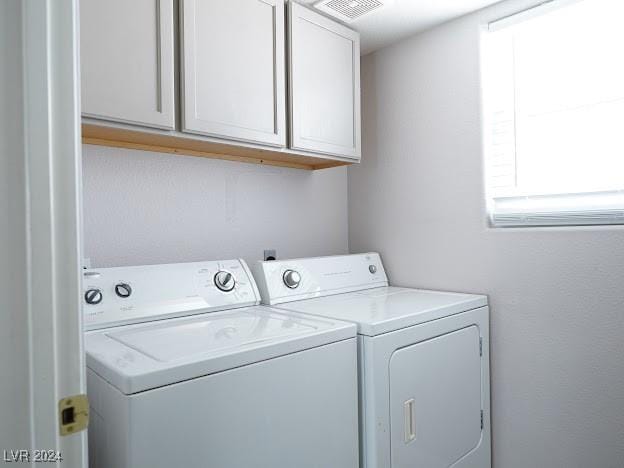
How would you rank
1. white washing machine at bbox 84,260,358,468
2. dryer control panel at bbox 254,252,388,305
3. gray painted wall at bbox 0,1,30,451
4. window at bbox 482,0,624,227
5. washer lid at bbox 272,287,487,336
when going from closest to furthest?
gray painted wall at bbox 0,1,30,451 < white washing machine at bbox 84,260,358,468 < washer lid at bbox 272,287,487,336 < window at bbox 482,0,624,227 < dryer control panel at bbox 254,252,388,305

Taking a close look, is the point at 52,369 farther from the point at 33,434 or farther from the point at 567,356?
the point at 567,356

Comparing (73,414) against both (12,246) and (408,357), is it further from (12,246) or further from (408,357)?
(408,357)

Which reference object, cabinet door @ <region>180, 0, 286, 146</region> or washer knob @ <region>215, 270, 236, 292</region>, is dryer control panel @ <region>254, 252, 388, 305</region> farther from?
cabinet door @ <region>180, 0, 286, 146</region>

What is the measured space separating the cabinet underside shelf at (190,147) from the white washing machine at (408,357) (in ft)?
1.71

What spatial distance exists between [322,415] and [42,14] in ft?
3.84

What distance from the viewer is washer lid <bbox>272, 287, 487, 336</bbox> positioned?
1.46 meters

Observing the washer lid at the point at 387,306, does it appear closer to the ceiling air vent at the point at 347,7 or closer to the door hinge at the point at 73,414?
the door hinge at the point at 73,414

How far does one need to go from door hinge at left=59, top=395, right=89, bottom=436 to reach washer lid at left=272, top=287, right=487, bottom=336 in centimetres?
92

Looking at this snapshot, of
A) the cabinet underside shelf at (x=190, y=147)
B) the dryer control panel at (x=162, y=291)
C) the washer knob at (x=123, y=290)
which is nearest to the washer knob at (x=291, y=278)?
the dryer control panel at (x=162, y=291)

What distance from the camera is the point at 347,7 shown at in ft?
6.27

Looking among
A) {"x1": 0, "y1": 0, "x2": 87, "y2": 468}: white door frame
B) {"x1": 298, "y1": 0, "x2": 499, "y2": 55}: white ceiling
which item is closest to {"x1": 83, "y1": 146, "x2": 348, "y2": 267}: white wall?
{"x1": 298, "y1": 0, "x2": 499, "y2": 55}: white ceiling

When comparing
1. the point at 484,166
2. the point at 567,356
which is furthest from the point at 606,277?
the point at 484,166

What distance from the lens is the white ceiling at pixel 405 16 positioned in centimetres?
192

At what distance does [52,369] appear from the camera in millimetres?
606
